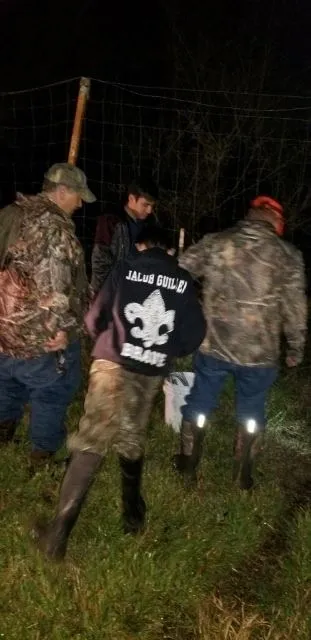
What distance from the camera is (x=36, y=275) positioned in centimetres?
397

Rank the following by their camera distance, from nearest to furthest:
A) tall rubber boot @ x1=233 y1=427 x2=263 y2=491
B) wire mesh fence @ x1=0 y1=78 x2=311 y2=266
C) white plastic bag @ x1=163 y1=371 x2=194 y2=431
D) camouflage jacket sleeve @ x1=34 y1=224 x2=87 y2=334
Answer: camouflage jacket sleeve @ x1=34 y1=224 x2=87 y2=334, tall rubber boot @ x1=233 y1=427 x2=263 y2=491, white plastic bag @ x1=163 y1=371 x2=194 y2=431, wire mesh fence @ x1=0 y1=78 x2=311 y2=266

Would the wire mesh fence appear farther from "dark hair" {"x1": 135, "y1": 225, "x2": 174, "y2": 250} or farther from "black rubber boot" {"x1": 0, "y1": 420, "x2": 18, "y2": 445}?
"dark hair" {"x1": 135, "y1": 225, "x2": 174, "y2": 250}

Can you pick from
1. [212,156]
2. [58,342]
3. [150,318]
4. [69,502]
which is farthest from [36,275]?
[212,156]

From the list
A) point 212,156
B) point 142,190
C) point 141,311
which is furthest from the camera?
point 212,156

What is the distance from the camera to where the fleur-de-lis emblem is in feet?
11.4

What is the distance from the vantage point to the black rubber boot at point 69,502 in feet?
11.1

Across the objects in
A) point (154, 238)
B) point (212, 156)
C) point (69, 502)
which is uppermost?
point (154, 238)

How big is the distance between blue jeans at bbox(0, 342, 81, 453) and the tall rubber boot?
105 centimetres

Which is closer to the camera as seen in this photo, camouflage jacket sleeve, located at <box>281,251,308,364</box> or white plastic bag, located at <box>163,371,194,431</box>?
camouflage jacket sleeve, located at <box>281,251,308,364</box>

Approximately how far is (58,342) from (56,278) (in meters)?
0.40

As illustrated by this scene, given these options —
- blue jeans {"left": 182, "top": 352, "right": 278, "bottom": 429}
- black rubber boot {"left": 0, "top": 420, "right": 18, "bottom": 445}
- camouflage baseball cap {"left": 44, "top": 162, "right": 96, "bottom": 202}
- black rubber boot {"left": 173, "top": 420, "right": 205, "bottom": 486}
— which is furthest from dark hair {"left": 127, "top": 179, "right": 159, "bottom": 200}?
black rubber boot {"left": 0, "top": 420, "right": 18, "bottom": 445}

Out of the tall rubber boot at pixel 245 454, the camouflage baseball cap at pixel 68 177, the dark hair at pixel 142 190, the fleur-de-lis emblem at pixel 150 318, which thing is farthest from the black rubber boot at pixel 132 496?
the dark hair at pixel 142 190

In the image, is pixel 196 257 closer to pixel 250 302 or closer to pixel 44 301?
pixel 250 302

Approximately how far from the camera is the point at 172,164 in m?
10.4
